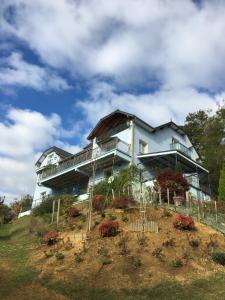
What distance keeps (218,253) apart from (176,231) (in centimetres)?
288

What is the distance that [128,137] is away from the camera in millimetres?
34062

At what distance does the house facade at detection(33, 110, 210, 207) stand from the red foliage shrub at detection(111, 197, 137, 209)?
7462mm

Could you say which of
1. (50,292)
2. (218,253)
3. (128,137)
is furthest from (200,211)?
(128,137)

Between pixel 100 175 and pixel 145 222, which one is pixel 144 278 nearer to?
pixel 145 222

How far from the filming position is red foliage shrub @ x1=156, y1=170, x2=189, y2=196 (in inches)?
1034

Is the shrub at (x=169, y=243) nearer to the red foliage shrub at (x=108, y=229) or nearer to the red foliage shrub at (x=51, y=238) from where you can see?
the red foliage shrub at (x=108, y=229)

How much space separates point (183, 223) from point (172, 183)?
8.17 m

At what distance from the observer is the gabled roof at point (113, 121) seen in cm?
3481

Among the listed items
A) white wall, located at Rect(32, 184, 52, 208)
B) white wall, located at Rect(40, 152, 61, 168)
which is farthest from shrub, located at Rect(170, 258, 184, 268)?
white wall, located at Rect(40, 152, 61, 168)

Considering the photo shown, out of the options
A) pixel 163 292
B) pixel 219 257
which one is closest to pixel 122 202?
pixel 219 257

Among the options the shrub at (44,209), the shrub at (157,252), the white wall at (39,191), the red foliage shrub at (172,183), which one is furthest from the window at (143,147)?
the shrub at (157,252)

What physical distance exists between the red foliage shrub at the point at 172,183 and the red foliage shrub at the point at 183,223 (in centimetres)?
700

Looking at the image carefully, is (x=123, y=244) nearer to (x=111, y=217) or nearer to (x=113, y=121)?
(x=111, y=217)

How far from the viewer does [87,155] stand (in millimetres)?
35656
